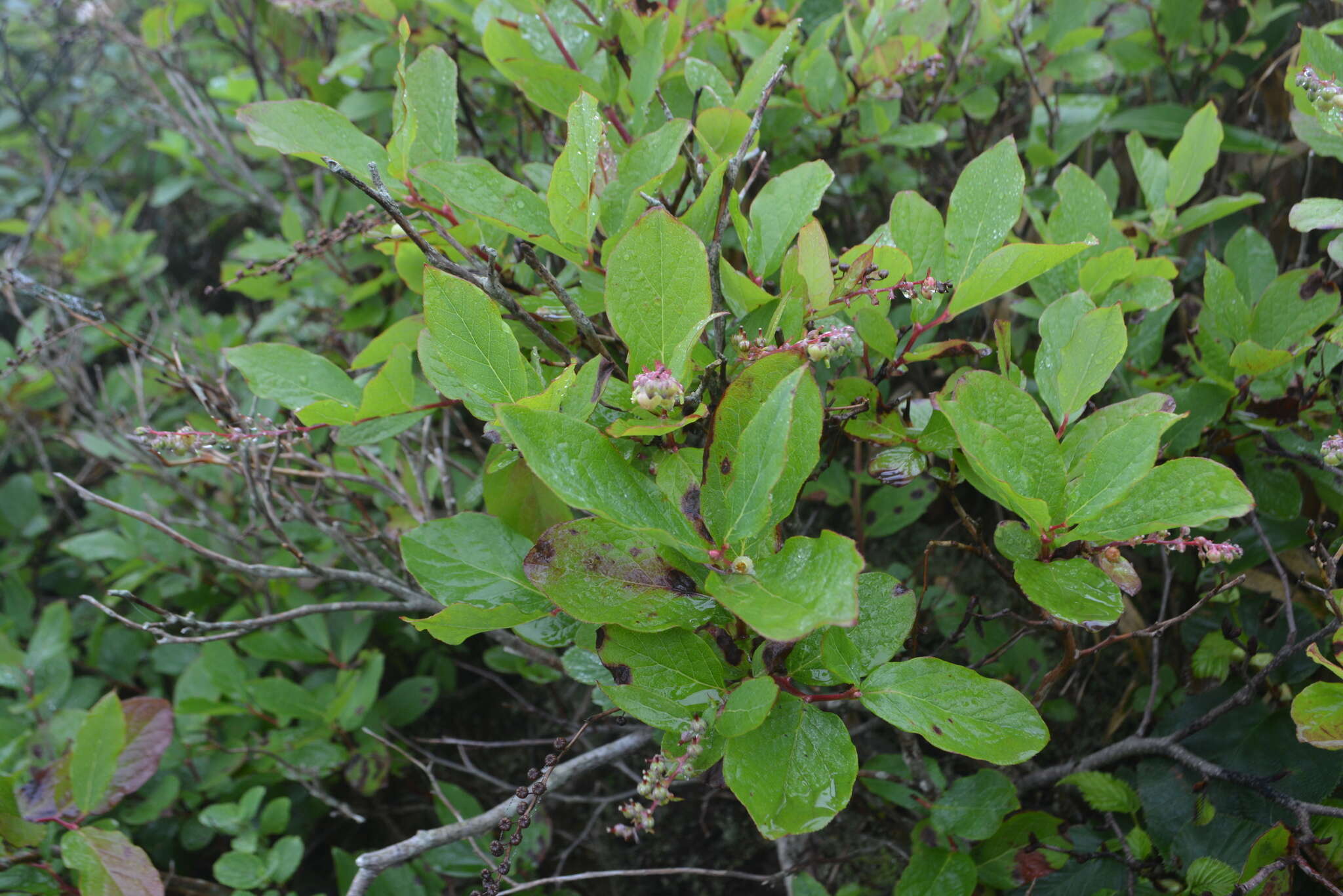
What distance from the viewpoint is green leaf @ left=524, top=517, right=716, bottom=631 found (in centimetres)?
68

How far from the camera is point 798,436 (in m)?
0.65

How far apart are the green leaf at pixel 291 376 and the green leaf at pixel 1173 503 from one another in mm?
761

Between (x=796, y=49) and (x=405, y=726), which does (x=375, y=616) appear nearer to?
(x=405, y=726)

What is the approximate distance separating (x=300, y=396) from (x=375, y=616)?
899mm

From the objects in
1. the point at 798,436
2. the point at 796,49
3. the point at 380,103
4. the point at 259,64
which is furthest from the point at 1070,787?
the point at 259,64

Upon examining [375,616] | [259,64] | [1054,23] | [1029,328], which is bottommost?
[375,616]

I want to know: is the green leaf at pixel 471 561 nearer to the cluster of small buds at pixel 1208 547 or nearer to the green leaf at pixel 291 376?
the green leaf at pixel 291 376

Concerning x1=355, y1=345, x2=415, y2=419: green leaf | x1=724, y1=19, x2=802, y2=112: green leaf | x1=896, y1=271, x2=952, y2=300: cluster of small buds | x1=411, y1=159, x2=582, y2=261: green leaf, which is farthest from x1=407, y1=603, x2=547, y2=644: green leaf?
x1=724, y1=19, x2=802, y2=112: green leaf

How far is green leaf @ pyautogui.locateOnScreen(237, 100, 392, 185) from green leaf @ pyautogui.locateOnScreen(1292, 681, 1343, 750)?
1029mm

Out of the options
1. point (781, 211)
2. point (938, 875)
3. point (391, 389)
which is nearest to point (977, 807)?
point (938, 875)

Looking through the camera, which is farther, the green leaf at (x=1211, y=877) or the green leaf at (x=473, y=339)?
the green leaf at (x=1211, y=877)

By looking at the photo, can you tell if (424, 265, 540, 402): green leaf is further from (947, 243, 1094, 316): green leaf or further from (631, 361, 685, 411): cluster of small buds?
(947, 243, 1094, 316): green leaf

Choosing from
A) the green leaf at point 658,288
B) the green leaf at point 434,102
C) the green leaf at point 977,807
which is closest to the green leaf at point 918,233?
the green leaf at point 658,288

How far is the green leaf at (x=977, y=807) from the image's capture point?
3.22 ft
